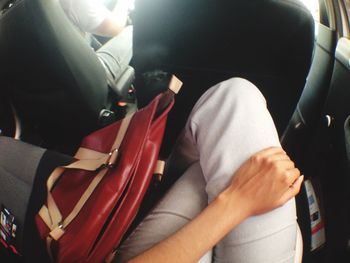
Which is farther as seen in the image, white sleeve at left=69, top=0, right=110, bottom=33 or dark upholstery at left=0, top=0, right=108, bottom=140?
white sleeve at left=69, top=0, right=110, bottom=33

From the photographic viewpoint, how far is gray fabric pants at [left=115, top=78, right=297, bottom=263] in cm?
53

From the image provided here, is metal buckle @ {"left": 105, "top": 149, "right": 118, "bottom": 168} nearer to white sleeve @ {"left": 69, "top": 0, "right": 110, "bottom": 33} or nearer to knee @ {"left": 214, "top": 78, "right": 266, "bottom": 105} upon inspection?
knee @ {"left": 214, "top": 78, "right": 266, "bottom": 105}

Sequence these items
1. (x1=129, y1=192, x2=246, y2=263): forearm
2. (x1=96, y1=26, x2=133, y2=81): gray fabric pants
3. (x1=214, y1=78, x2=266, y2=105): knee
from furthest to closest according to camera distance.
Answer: (x1=96, y1=26, x2=133, y2=81): gray fabric pants
(x1=214, y1=78, x2=266, y2=105): knee
(x1=129, y1=192, x2=246, y2=263): forearm

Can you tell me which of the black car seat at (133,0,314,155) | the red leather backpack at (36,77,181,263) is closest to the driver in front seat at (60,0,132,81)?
the black car seat at (133,0,314,155)

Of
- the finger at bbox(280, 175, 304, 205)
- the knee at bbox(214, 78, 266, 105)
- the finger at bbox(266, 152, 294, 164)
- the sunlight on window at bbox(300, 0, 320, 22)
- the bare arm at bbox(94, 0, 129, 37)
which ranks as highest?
the bare arm at bbox(94, 0, 129, 37)

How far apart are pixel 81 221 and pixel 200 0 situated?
24.3 inches

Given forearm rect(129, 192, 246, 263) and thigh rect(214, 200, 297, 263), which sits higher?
forearm rect(129, 192, 246, 263)

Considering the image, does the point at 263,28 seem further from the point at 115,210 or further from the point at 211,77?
the point at 115,210

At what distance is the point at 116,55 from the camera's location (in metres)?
1.58

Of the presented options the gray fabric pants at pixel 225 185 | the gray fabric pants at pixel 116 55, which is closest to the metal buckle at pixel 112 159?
the gray fabric pants at pixel 225 185

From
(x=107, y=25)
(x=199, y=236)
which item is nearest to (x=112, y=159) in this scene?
(x=199, y=236)

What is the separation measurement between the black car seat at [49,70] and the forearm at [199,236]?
29.7 inches

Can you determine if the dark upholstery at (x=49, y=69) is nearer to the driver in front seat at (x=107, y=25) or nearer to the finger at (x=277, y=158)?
the driver in front seat at (x=107, y=25)

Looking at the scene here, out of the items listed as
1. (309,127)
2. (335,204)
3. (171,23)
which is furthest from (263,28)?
(335,204)
